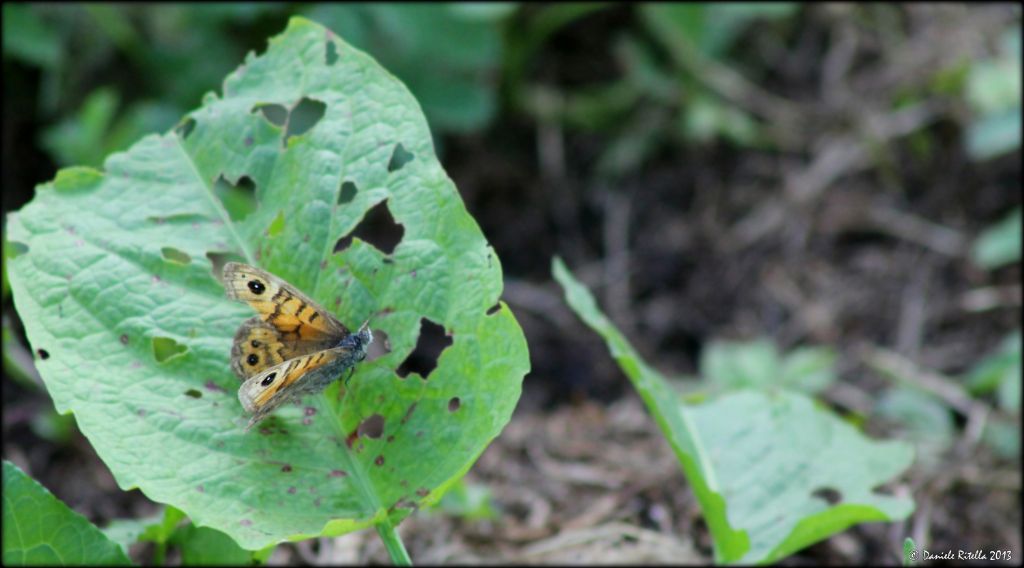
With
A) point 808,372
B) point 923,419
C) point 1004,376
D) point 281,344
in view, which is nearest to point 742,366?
point 808,372

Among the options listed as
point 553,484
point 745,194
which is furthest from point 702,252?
point 553,484

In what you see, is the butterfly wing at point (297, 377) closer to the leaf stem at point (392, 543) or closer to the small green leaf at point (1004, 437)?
the leaf stem at point (392, 543)

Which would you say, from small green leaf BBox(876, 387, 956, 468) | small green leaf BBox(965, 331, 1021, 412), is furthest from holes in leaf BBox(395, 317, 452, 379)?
small green leaf BBox(965, 331, 1021, 412)

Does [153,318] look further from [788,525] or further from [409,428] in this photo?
[788,525]

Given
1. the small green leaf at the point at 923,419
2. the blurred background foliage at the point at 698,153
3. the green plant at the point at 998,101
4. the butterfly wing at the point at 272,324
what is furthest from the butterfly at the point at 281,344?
the green plant at the point at 998,101

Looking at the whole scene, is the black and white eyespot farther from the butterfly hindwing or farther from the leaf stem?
the leaf stem

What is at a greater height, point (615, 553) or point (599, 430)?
point (615, 553)
